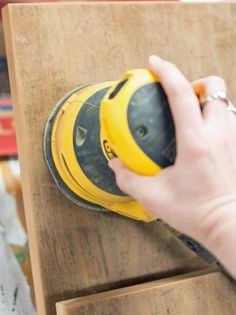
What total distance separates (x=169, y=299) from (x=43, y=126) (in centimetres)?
29

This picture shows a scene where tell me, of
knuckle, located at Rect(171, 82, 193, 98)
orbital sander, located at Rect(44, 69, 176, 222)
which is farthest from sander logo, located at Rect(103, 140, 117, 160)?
knuckle, located at Rect(171, 82, 193, 98)

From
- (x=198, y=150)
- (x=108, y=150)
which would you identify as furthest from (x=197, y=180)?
(x=108, y=150)

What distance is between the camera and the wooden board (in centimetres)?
56

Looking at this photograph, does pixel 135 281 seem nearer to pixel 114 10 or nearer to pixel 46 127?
pixel 46 127

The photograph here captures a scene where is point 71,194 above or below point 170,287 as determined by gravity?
above

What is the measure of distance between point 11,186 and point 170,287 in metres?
0.39

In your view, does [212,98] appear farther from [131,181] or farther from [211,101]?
[131,181]

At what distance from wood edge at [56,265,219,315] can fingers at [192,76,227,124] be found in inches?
10.2

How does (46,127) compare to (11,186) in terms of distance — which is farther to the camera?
(11,186)

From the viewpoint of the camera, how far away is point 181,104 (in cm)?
44

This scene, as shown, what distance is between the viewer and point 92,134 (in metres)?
0.56

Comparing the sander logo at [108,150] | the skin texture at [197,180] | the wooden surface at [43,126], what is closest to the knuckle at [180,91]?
the skin texture at [197,180]

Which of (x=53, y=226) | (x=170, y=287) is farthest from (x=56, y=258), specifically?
(x=170, y=287)

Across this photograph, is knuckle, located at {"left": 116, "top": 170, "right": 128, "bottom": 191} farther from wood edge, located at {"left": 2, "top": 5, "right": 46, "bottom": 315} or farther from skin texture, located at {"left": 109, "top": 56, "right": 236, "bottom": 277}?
wood edge, located at {"left": 2, "top": 5, "right": 46, "bottom": 315}
